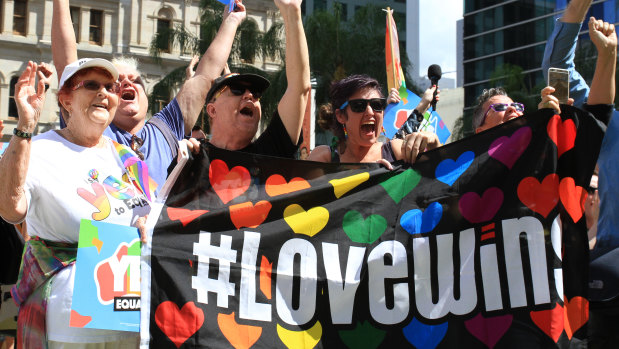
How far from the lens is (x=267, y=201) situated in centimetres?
352

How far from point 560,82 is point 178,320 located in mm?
2028

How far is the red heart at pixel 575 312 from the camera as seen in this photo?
3.27 m

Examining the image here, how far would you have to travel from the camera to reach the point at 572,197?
338cm

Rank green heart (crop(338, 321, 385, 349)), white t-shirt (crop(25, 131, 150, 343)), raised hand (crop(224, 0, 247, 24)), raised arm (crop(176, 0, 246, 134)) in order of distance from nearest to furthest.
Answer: white t-shirt (crop(25, 131, 150, 343))
green heart (crop(338, 321, 385, 349))
raised arm (crop(176, 0, 246, 134))
raised hand (crop(224, 0, 247, 24))

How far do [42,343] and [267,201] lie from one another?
3.79ft

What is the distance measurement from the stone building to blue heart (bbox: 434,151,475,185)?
1339 inches

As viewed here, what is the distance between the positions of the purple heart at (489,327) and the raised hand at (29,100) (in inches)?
80.2

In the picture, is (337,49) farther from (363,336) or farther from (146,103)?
(363,336)

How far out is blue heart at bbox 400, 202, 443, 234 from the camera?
3.47 metres

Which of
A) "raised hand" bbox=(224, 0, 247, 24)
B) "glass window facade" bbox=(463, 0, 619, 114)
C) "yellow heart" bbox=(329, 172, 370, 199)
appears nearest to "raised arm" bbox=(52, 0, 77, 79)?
"raised hand" bbox=(224, 0, 247, 24)

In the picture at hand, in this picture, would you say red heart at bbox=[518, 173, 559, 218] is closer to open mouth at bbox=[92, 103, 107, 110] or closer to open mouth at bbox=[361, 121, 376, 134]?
open mouth at bbox=[361, 121, 376, 134]

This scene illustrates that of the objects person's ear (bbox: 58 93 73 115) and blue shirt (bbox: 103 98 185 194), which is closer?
person's ear (bbox: 58 93 73 115)

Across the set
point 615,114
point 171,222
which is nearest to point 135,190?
point 171,222

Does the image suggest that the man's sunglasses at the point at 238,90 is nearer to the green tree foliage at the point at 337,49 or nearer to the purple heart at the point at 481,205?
the purple heart at the point at 481,205
